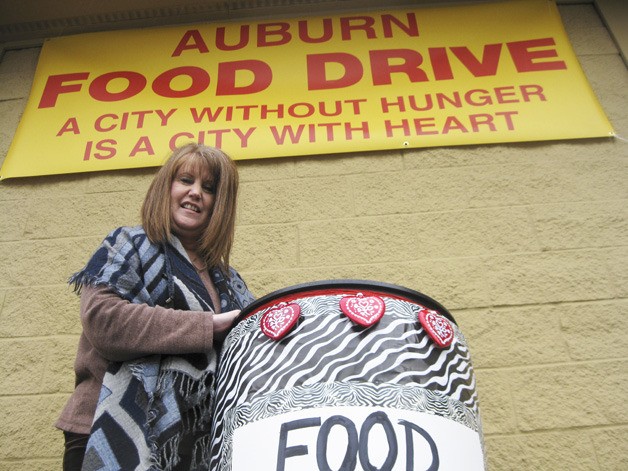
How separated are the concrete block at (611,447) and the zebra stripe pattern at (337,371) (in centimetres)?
98

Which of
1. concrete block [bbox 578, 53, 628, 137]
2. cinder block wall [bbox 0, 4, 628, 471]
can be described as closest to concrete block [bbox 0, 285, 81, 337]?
cinder block wall [bbox 0, 4, 628, 471]

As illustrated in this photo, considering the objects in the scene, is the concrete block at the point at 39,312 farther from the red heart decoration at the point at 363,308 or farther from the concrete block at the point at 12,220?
the red heart decoration at the point at 363,308

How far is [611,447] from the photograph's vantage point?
1818 millimetres

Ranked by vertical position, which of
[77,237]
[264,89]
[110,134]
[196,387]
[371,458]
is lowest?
[371,458]

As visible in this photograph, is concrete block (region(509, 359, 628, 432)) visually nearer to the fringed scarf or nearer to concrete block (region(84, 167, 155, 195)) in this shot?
the fringed scarf

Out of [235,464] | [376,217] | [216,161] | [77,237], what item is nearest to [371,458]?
[235,464]

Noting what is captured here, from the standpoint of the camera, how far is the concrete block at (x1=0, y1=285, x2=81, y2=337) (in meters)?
2.13

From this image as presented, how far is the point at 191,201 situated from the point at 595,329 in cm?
141

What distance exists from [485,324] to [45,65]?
230 cm

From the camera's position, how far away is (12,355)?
6.84 feet

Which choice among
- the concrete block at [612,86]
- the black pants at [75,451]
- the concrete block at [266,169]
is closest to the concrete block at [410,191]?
the concrete block at [266,169]

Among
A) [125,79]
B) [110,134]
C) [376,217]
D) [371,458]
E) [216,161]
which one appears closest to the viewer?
[371,458]

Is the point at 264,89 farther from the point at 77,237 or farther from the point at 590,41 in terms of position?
the point at 590,41

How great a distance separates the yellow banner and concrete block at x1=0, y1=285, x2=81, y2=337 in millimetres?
550
